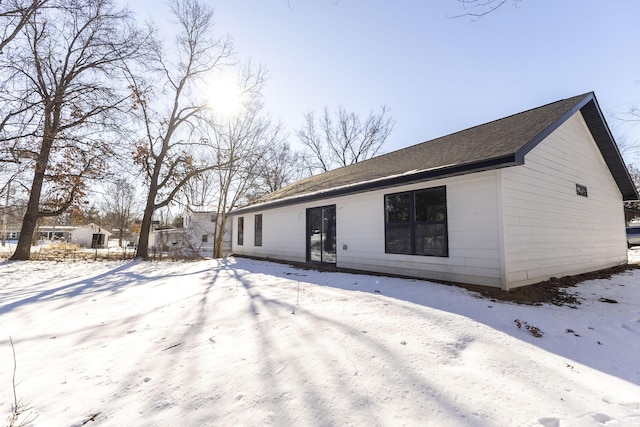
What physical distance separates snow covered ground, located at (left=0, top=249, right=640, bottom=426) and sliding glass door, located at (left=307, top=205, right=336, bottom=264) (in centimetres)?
416

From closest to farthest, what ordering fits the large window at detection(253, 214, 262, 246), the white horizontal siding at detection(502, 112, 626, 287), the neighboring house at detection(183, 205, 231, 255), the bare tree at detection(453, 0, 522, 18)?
1. the bare tree at detection(453, 0, 522, 18)
2. the white horizontal siding at detection(502, 112, 626, 287)
3. the large window at detection(253, 214, 262, 246)
4. the neighboring house at detection(183, 205, 231, 255)

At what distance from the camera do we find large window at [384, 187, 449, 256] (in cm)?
618

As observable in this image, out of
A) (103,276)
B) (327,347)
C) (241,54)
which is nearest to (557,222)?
(327,347)

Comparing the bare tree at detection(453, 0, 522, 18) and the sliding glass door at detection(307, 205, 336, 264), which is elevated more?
the bare tree at detection(453, 0, 522, 18)

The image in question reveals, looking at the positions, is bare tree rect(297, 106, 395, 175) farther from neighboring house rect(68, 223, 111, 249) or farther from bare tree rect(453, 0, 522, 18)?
neighboring house rect(68, 223, 111, 249)

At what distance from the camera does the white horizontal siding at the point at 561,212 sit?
5.54 meters

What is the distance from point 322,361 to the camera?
2514 millimetres

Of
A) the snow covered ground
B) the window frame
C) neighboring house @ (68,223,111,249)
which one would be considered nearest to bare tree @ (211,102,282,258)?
the window frame

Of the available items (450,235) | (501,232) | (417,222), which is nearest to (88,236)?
(417,222)

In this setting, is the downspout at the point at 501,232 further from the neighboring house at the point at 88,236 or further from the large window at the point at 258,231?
the neighboring house at the point at 88,236

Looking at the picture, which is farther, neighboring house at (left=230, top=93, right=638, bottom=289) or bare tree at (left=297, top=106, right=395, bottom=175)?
bare tree at (left=297, top=106, right=395, bottom=175)

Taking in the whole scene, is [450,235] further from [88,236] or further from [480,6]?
[88,236]

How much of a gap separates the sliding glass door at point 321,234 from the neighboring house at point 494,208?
3 centimetres

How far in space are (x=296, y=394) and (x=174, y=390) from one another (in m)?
0.92
